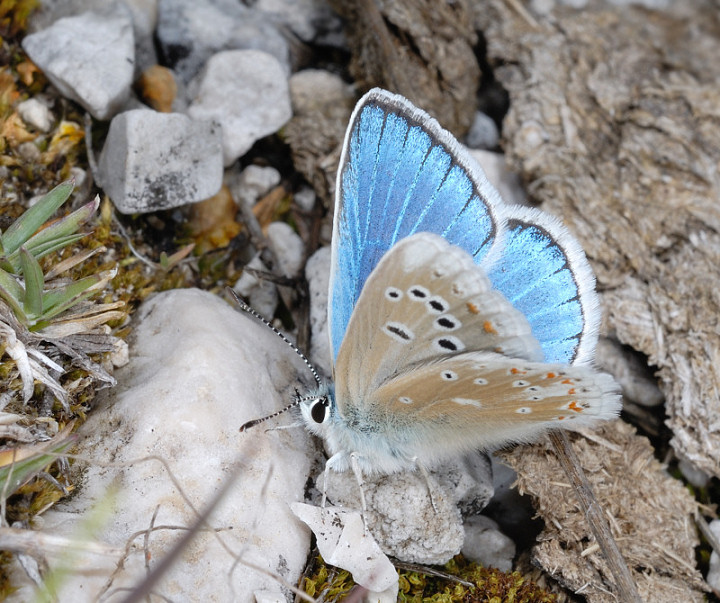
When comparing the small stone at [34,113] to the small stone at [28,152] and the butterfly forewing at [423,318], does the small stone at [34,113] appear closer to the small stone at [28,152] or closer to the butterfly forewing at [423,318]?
the small stone at [28,152]

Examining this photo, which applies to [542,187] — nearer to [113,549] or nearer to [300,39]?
[300,39]

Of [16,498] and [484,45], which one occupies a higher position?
[484,45]

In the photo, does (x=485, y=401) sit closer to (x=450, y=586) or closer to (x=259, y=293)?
(x=450, y=586)

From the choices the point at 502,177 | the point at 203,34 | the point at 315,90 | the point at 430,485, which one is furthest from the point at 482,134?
the point at 430,485

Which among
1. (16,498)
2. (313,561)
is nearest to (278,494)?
(313,561)

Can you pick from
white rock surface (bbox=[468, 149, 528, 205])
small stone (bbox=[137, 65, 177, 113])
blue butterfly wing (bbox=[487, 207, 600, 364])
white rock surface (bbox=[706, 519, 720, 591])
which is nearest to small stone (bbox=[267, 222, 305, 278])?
small stone (bbox=[137, 65, 177, 113])
